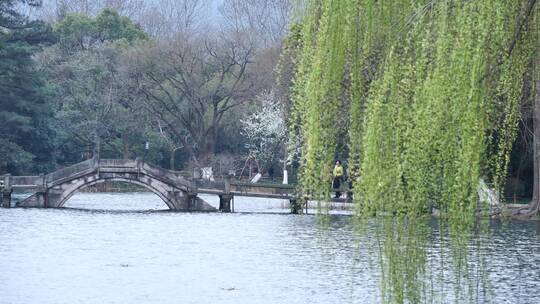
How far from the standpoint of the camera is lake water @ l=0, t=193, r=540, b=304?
73.9ft

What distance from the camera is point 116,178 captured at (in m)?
49.6

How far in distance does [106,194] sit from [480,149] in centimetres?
5117

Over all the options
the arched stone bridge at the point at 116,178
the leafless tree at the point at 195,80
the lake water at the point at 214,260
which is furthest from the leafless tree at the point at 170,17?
the lake water at the point at 214,260

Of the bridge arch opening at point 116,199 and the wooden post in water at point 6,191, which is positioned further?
the bridge arch opening at point 116,199

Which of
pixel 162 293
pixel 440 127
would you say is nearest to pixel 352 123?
pixel 440 127

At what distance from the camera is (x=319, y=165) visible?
1143cm

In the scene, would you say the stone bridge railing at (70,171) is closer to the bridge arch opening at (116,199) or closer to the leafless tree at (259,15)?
the bridge arch opening at (116,199)

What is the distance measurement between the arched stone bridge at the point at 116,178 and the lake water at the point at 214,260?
3.55 m

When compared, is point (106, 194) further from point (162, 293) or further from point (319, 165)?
point (319, 165)

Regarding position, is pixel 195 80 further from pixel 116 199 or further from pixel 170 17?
pixel 170 17

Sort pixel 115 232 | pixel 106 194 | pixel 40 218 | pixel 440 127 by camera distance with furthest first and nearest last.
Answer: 1. pixel 106 194
2. pixel 40 218
3. pixel 115 232
4. pixel 440 127

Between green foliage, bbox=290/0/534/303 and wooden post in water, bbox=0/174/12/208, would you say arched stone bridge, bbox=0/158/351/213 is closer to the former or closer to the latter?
wooden post in water, bbox=0/174/12/208

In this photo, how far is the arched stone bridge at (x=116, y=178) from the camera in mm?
48719

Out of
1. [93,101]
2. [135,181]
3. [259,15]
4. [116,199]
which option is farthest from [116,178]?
[259,15]
